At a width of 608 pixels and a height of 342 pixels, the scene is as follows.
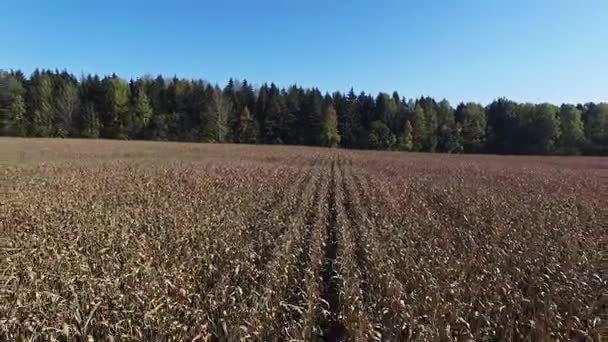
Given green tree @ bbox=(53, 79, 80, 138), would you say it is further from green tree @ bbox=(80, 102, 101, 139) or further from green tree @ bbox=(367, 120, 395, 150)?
green tree @ bbox=(367, 120, 395, 150)

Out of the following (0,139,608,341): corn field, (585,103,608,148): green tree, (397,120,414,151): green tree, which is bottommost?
(0,139,608,341): corn field

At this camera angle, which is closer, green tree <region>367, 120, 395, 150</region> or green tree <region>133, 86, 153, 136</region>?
green tree <region>133, 86, 153, 136</region>

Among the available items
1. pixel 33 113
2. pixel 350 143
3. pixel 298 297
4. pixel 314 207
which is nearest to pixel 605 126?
pixel 350 143

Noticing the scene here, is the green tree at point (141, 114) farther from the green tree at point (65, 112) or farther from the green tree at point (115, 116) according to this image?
the green tree at point (65, 112)

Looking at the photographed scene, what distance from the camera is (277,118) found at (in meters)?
82.8

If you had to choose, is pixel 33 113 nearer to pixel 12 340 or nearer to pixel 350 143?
pixel 350 143

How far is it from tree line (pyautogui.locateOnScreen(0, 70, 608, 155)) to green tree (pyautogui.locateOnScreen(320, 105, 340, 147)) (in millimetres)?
225

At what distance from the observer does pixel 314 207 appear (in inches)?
493

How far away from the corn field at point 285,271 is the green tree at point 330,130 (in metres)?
69.6

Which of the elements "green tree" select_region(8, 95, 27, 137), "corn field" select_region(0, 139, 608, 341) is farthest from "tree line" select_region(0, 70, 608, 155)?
"corn field" select_region(0, 139, 608, 341)

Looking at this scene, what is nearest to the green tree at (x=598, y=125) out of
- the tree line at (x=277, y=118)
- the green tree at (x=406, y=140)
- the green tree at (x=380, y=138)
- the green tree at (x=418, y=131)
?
the tree line at (x=277, y=118)

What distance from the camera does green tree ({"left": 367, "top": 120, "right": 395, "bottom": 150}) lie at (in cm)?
8269

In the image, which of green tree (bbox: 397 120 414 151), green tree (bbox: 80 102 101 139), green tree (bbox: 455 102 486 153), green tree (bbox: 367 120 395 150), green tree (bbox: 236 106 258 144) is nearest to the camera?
green tree (bbox: 80 102 101 139)

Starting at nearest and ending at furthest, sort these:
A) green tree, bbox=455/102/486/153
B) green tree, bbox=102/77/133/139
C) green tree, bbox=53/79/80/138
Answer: green tree, bbox=53/79/80/138 → green tree, bbox=102/77/133/139 → green tree, bbox=455/102/486/153
